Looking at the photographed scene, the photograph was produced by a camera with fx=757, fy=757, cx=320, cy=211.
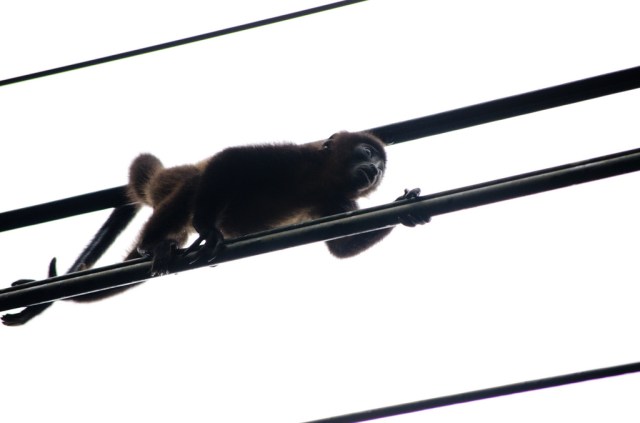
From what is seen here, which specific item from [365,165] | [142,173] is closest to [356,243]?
[365,165]

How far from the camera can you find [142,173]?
548 cm

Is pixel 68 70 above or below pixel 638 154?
above

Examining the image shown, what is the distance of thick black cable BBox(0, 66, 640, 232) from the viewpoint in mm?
3768

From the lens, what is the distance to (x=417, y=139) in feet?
13.5

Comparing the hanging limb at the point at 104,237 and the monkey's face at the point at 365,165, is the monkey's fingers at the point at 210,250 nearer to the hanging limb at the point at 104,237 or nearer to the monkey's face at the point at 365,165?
the hanging limb at the point at 104,237

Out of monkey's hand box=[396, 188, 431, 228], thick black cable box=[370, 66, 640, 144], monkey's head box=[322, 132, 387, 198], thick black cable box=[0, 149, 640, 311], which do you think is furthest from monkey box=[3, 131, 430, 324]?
thick black cable box=[0, 149, 640, 311]

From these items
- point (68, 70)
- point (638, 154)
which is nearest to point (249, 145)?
point (68, 70)

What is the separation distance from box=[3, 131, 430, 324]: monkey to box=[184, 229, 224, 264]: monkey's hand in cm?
33

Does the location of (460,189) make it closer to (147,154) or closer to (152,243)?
(152,243)

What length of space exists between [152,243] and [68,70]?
119cm

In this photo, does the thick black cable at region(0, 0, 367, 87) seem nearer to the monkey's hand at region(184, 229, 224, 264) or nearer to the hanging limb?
the hanging limb

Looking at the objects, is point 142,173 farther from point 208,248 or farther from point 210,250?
point 210,250

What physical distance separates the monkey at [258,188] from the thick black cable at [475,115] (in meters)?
0.71

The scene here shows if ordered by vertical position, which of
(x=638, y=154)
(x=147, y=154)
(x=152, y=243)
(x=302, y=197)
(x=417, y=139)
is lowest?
(x=638, y=154)
